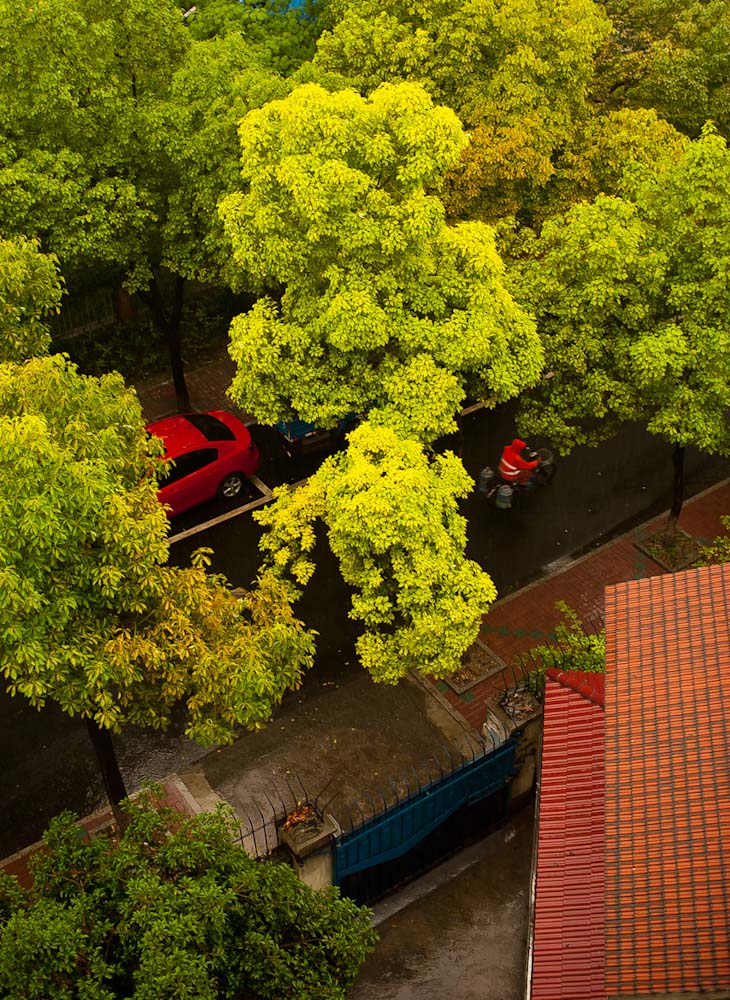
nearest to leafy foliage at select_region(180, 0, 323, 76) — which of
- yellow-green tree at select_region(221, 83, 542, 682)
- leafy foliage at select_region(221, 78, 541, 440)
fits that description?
leafy foliage at select_region(221, 78, 541, 440)

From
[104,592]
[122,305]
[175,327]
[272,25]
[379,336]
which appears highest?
[272,25]

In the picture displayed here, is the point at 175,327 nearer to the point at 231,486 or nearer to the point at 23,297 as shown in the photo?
the point at 231,486

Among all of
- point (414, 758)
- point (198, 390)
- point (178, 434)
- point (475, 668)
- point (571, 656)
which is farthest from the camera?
point (198, 390)

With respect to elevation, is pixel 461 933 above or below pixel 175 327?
below

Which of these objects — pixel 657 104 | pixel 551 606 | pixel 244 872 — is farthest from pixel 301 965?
pixel 657 104

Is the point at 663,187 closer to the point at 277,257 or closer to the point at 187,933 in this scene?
the point at 277,257

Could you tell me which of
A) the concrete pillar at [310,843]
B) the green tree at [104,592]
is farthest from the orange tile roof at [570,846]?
the green tree at [104,592]

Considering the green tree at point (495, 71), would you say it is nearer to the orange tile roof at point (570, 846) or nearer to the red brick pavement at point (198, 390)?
the red brick pavement at point (198, 390)

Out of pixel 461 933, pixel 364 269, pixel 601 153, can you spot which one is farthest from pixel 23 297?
pixel 601 153
